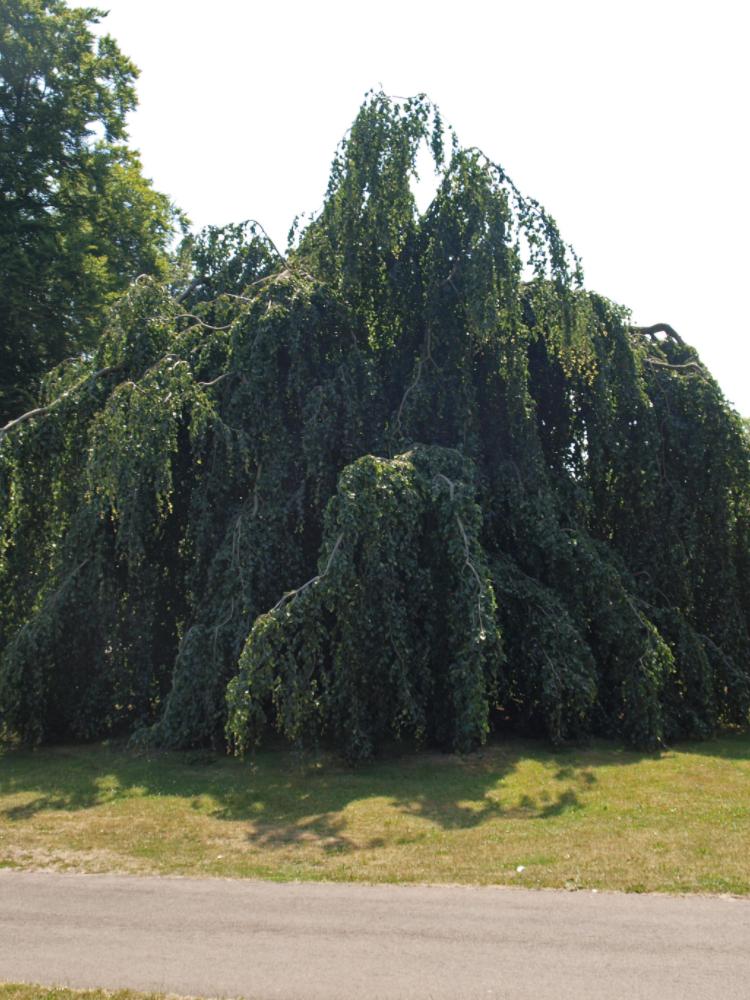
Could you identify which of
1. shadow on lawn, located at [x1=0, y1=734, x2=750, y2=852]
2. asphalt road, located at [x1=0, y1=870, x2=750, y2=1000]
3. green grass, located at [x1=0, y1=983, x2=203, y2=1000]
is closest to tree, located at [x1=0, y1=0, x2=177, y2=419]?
→ shadow on lawn, located at [x1=0, y1=734, x2=750, y2=852]

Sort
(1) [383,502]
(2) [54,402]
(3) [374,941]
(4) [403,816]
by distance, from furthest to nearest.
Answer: (2) [54,402] < (1) [383,502] < (4) [403,816] < (3) [374,941]

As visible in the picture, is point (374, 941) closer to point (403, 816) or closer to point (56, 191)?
point (403, 816)

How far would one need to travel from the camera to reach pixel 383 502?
7777 mm

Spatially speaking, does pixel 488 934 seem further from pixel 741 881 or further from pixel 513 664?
pixel 513 664

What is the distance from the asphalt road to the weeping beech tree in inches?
100.0

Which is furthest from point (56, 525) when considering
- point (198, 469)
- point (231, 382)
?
point (231, 382)

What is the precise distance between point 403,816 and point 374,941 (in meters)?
2.38

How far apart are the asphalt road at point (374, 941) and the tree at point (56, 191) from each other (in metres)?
10.6

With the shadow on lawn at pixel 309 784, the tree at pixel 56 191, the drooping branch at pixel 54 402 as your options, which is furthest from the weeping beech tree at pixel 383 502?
the tree at pixel 56 191

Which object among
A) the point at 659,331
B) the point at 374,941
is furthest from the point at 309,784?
the point at 659,331

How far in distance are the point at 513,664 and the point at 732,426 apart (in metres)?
4.16

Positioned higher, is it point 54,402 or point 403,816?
point 54,402

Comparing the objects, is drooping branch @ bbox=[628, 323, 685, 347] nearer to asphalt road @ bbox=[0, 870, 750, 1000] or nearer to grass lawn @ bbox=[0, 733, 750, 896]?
grass lawn @ bbox=[0, 733, 750, 896]

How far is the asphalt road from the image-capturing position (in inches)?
145
